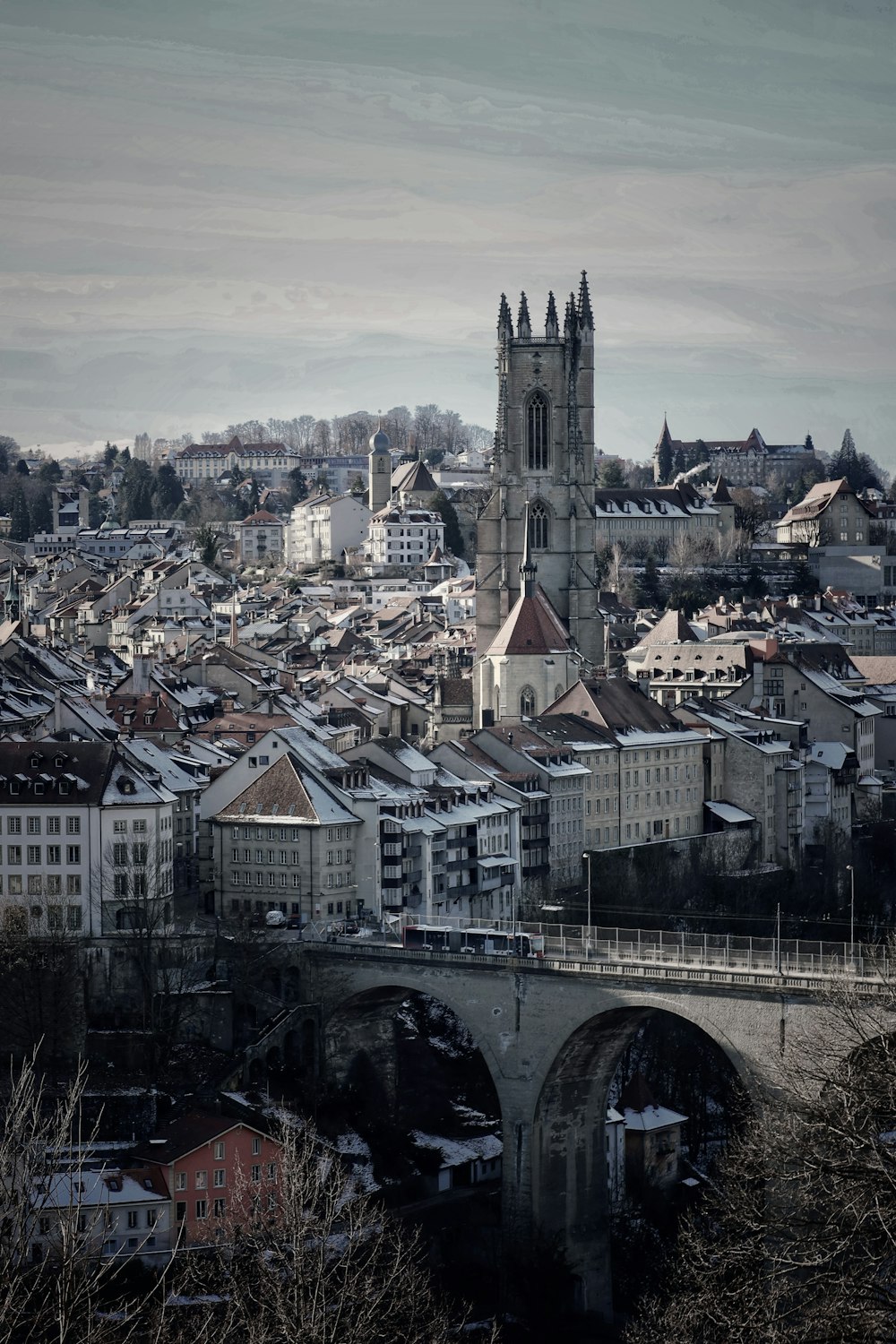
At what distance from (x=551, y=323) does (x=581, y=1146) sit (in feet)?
225

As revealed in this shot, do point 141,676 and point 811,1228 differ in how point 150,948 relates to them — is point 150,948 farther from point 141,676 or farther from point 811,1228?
point 141,676

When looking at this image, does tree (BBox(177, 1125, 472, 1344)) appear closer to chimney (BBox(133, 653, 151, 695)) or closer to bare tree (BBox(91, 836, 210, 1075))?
bare tree (BBox(91, 836, 210, 1075))

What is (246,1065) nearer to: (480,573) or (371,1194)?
(371,1194)

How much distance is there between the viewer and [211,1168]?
71.8 meters

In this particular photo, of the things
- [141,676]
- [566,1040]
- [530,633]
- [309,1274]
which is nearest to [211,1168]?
[566,1040]

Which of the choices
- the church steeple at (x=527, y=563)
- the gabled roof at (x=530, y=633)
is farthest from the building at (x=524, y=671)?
the church steeple at (x=527, y=563)

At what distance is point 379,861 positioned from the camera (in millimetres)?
93312

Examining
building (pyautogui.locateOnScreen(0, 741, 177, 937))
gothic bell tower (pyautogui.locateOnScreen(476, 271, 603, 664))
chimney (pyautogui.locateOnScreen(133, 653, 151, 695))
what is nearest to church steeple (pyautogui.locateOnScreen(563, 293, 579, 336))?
gothic bell tower (pyautogui.locateOnScreen(476, 271, 603, 664))

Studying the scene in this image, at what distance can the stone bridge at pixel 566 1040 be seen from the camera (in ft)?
245

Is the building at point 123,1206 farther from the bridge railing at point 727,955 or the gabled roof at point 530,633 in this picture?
the gabled roof at point 530,633

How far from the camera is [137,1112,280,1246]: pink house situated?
6925 cm

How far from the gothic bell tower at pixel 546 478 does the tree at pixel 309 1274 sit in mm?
69160

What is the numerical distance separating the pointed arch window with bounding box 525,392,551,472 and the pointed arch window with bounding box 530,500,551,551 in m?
2.07

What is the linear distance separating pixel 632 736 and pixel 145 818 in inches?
1491
